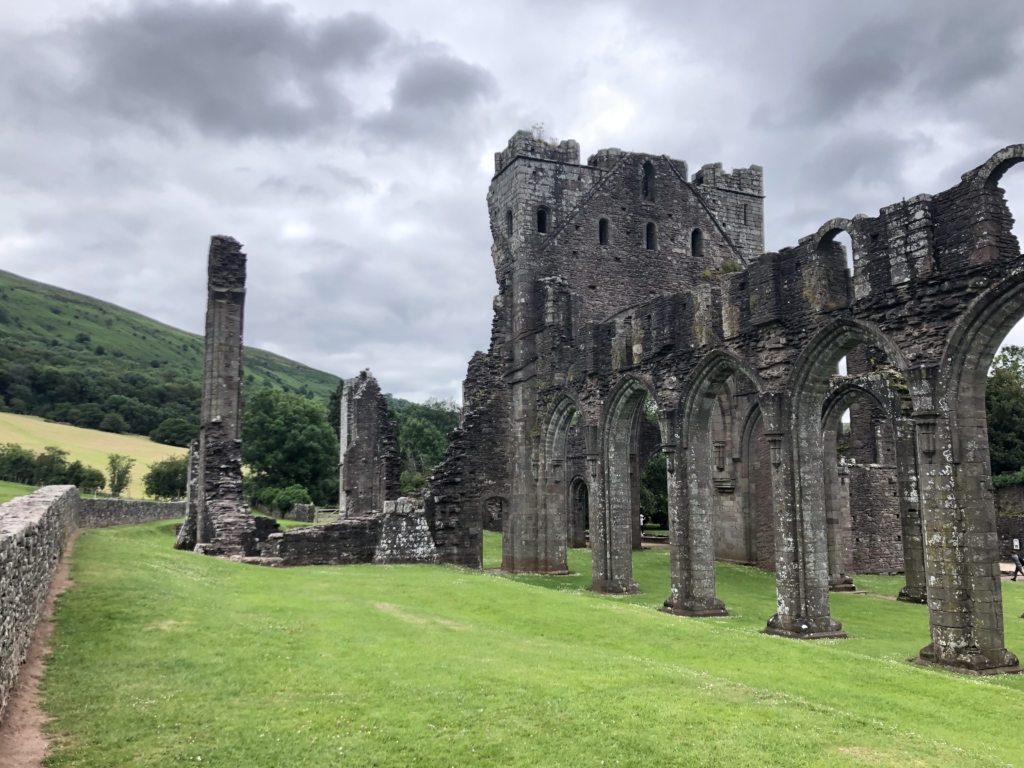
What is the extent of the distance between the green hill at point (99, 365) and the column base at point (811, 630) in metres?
77.6

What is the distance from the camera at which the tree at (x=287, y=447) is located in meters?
53.9

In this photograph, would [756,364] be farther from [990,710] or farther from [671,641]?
[990,710]

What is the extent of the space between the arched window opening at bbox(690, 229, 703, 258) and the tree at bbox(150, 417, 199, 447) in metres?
61.1

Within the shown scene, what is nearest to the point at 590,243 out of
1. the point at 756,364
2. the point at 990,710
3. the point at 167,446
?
the point at 756,364

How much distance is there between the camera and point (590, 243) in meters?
28.4

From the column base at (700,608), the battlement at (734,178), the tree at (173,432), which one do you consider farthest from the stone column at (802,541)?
the tree at (173,432)

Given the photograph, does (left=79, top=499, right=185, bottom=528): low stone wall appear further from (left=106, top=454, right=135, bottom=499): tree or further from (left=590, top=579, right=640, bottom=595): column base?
(left=590, top=579, right=640, bottom=595): column base

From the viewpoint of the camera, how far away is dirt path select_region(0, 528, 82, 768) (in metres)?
5.91

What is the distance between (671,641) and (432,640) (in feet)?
12.0

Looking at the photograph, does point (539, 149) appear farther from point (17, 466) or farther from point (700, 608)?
point (17, 466)

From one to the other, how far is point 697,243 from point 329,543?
56.0 feet

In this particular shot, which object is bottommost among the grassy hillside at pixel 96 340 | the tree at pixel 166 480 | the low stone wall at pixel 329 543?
the low stone wall at pixel 329 543

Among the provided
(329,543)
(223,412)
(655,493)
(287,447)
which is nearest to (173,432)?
(287,447)

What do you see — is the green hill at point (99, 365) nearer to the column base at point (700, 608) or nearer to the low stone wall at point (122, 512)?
the low stone wall at point (122, 512)
